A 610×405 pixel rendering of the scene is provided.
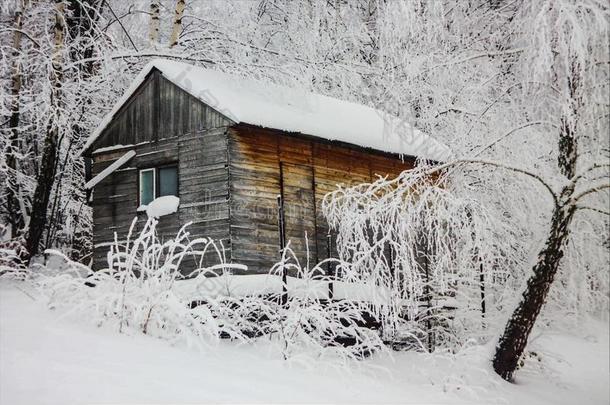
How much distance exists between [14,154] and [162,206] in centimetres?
421

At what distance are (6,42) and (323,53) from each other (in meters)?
9.08

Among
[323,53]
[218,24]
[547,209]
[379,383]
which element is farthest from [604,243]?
[218,24]

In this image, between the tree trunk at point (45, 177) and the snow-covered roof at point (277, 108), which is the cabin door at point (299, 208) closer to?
the snow-covered roof at point (277, 108)

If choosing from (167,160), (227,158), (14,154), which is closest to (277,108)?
(227,158)

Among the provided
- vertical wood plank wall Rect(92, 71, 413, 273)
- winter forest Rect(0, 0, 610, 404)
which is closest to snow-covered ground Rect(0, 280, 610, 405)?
winter forest Rect(0, 0, 610, 404)

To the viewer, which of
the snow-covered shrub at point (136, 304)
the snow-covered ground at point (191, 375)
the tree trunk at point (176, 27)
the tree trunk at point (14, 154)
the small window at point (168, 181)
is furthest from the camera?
the tree trunk at point (176, 27)

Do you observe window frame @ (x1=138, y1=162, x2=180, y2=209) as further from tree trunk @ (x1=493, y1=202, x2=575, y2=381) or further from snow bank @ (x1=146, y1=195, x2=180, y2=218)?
tree trunk @ (x1=493, y1=202, x2=575, y2=381)

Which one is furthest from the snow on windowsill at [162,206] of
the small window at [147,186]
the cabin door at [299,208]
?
the cabin door at [299,208]

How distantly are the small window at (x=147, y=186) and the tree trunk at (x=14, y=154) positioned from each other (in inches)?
132

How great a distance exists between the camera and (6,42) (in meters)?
15.7

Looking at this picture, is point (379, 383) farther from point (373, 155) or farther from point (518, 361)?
point (373, 155)

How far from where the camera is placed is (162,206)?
1226 centimetres

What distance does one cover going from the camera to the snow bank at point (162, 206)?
12115 millimetres

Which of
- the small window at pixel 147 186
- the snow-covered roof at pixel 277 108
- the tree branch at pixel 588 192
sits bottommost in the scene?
the tree branch at pixel 588 192
